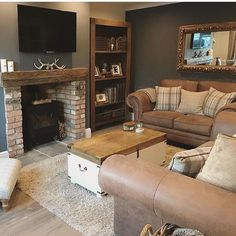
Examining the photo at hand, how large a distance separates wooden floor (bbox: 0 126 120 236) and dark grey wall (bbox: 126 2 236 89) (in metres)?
3.36

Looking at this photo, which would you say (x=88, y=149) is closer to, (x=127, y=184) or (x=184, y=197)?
(x=127, y=184)

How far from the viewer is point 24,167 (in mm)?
3180

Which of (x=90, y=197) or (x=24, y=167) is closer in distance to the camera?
(x=90, y=197)

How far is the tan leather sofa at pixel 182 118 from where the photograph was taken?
359 cm

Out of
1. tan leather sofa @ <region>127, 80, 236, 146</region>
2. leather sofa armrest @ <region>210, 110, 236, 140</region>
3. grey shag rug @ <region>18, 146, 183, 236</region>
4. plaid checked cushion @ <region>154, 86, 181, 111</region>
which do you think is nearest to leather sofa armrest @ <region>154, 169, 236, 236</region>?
grey shag rug @ <region>18, 146, 183, 236</region>

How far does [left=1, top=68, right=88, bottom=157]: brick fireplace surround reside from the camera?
334 cm

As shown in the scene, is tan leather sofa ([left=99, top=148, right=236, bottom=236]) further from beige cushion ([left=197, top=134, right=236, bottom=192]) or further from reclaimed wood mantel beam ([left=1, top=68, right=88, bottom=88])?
reclaimed wood mantel beam ([left=1, top=68, right=88, bottom=88])

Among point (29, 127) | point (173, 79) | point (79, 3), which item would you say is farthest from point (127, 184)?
point (173, 79)

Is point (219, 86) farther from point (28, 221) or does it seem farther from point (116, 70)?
point (28, 221)

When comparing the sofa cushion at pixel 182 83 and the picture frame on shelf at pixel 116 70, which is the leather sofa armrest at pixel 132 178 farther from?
the picture frame on shelf at pixel 116 70

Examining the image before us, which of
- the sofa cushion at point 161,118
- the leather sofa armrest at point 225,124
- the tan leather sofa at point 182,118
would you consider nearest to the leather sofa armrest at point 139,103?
the tan leather sofa at point 182,118

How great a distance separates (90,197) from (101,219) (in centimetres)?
36

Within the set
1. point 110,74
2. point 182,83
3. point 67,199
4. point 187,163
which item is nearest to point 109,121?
point 110,74

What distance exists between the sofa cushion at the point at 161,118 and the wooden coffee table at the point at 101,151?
86 cm
